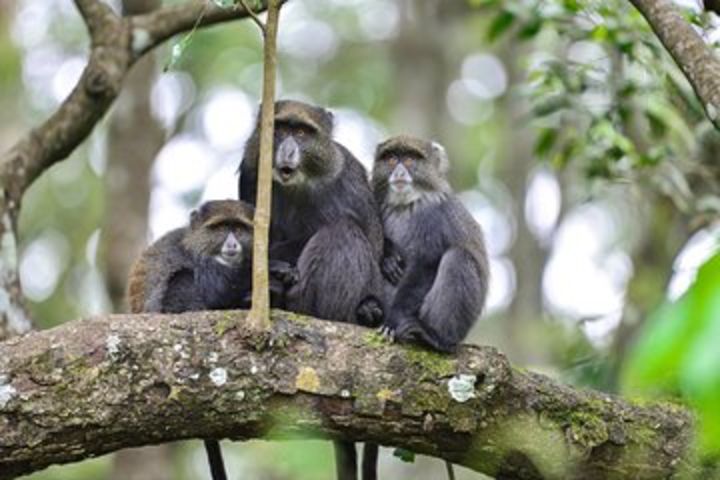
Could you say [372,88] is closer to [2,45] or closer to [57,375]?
[2,45]

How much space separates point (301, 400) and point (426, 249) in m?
1.59

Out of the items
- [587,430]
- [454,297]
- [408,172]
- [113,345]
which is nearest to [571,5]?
[408,172]

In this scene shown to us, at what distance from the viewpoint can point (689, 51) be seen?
14.3 feet

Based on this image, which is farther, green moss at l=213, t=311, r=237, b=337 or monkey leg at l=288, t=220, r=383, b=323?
monkey leg at l=288, t=220, r=383, b=323

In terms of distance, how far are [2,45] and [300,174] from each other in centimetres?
662

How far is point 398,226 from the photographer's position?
18.0ft

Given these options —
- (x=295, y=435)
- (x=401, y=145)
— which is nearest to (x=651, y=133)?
(x=401, y=145)

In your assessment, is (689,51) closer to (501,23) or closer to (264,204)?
(264,204)

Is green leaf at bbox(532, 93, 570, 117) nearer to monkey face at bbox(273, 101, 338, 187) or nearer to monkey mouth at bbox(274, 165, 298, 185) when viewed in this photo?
monkey face at bbox(273, 101, 338, 187)

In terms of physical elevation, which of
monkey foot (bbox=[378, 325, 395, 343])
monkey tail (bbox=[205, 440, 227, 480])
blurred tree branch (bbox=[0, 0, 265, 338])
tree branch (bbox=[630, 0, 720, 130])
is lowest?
monkey tail (bbox=[205, 440, 227, 480])

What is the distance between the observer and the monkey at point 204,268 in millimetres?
5102

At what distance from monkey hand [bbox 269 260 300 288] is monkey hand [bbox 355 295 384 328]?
0.33m

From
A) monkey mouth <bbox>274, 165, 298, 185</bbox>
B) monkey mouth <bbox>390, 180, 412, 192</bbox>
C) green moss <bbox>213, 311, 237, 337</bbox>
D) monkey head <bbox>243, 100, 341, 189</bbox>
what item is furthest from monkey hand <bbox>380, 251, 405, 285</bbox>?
green moss <bbox>213, 311, 237, 337</bbox>

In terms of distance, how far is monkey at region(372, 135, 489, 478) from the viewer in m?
4.64
